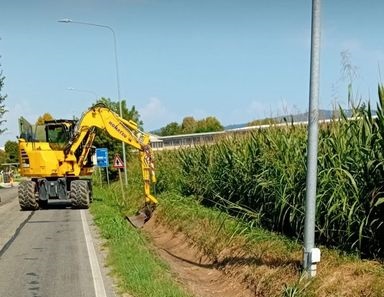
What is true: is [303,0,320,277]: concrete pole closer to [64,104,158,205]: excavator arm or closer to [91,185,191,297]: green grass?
[91,185,191,297]: green grass

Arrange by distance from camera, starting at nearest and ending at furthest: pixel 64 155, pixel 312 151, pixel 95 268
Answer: pixel 312 151, pixel 95 268, pixel 64 155

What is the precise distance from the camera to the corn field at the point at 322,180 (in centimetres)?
731

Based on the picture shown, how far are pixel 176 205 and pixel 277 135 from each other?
6704 mm

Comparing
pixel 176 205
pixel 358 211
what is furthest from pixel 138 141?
pixel 358 211

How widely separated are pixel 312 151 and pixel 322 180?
100 cm

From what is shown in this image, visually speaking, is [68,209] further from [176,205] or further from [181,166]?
[176,205]

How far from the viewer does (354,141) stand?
316 inches

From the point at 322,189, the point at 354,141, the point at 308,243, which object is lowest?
the point at 308,243

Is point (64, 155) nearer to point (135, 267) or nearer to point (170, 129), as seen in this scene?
point (135, 267)

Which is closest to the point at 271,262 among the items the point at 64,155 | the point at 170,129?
the point at 64,155

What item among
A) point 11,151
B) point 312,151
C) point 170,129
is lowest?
point 11,151

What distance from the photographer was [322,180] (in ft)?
26.5

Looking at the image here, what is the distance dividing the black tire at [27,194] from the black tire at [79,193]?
1725mm

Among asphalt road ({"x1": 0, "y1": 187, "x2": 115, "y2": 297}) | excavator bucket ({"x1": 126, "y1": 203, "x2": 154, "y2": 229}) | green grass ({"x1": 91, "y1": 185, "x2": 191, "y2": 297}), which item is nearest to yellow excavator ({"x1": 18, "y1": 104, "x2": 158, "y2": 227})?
excavator bucket ({"x1": 126, "y1": 203, "x2": 154, "y2": 229})
